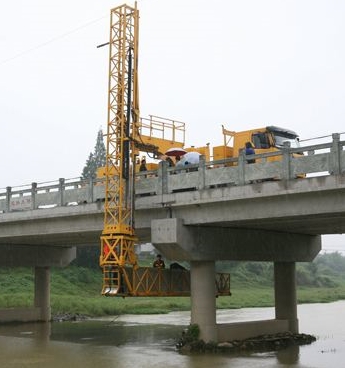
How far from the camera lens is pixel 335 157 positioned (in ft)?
59.8

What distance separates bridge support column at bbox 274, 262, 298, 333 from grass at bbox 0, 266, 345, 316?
1907cm

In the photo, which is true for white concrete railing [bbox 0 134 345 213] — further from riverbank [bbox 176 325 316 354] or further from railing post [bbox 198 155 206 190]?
riverbank [bbox 176 325 316 354]

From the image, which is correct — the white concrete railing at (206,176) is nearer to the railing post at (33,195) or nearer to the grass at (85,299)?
the railing post at (33,195)

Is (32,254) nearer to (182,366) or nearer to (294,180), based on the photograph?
(182,366)

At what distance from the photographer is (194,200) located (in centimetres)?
2205

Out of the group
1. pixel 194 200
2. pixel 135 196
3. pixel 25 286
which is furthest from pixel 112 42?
pixel 25 286

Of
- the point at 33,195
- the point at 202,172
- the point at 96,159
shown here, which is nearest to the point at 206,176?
the point at 202,172

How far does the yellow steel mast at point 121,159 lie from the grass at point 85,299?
1944 centimetres

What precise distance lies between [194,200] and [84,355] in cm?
715

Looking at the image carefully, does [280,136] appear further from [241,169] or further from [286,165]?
[286,165]

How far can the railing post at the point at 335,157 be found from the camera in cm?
1809

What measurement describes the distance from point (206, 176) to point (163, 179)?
2.18 metres

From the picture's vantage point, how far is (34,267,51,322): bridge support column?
3872 cm

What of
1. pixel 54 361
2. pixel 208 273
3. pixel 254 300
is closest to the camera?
pixel 54 361
